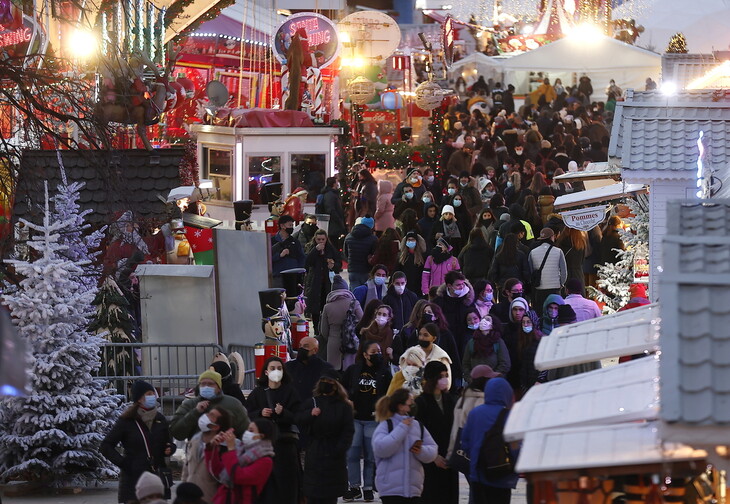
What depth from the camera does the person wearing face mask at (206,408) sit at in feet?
36.6

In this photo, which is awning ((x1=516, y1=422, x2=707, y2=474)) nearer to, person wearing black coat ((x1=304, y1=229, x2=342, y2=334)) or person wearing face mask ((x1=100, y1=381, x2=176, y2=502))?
person wearing face mask ((x1=100, y1=381, x2=176, y2=502))

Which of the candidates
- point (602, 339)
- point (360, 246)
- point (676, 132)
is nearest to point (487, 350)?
point (676, 132)

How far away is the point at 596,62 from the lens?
135 ft

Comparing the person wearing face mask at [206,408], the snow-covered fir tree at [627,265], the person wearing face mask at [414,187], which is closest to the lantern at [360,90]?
the person wearing face mask at [414,187]

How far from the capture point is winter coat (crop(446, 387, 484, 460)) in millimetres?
11523

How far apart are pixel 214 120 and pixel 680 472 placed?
23.9 m

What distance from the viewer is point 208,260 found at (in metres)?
20.7

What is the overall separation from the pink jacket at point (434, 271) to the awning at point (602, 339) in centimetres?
1060

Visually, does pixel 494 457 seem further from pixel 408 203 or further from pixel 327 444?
pixel 408 203

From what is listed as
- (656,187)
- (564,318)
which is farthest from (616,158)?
(564,318)

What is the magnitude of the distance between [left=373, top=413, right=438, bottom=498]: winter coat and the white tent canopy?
30.3 metres

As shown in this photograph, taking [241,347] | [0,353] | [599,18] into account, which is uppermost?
[599,18]

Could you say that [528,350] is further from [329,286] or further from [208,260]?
[208,260]

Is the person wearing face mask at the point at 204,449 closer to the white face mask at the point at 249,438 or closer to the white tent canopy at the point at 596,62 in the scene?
the white face mask at the point at 249,438
